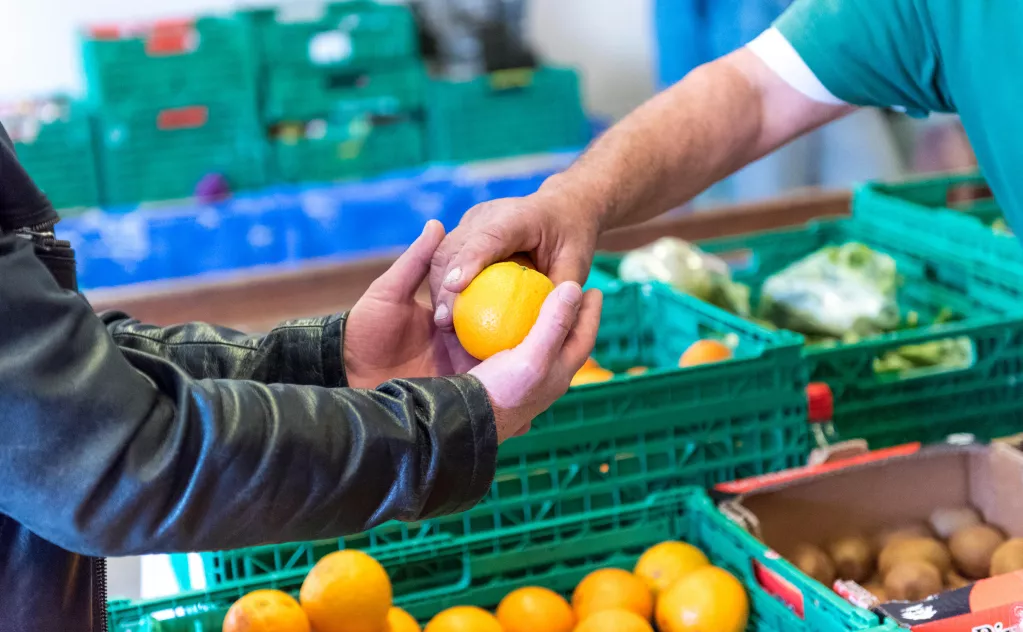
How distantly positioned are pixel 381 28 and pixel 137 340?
4251 mm

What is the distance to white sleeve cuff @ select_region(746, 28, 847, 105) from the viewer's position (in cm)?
184

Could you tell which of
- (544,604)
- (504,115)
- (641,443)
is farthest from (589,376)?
(504,115)

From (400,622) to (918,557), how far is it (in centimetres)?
79

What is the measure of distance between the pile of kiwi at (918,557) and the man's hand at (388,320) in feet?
2.20

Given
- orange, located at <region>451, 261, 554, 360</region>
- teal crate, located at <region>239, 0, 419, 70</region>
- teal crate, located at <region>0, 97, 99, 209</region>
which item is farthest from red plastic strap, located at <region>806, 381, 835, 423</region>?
teal crate, located at <region>239, 0, 419, 70</region>

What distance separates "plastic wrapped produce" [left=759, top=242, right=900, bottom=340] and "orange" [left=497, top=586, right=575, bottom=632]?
3.22 feet

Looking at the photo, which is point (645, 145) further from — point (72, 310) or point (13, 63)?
point (13, 63)

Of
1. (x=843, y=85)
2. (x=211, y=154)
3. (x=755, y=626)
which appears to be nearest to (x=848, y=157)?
(x=211, y=154)

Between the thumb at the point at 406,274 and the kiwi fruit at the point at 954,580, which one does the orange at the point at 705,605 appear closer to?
the kiwi fruit at the point at 954,580

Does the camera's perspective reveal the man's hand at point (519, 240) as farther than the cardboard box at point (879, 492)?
No

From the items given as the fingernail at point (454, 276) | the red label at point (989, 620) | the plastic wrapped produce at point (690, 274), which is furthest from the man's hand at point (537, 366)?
the plastic wrapped produce at point (690, 274)

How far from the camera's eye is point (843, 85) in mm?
1807

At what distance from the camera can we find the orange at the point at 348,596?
1.39 meters

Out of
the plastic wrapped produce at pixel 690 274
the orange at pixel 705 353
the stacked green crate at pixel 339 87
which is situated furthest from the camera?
the stacked green crate at pixel 339 87
